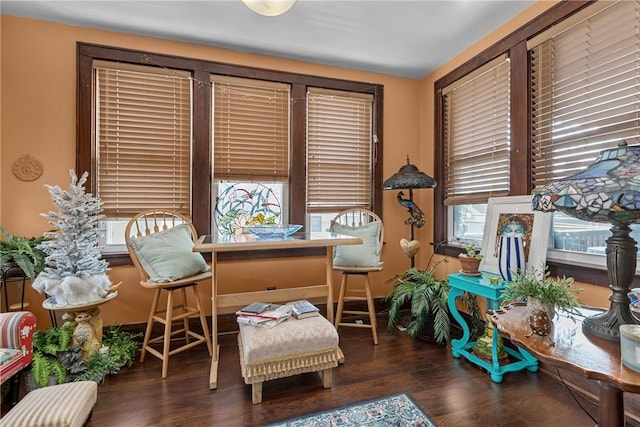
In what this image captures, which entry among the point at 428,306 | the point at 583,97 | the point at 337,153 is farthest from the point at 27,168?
the point at 583,97

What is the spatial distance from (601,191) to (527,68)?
188 cm

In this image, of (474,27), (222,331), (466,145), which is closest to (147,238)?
(222,331)

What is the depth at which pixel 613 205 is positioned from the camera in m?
0.94

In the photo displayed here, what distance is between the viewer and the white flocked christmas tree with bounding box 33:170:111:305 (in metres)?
2.06

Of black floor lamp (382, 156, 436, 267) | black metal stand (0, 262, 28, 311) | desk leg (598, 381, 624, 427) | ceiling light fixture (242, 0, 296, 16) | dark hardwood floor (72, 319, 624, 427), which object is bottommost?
dark hardwood floor (72, 319, 624, 427)

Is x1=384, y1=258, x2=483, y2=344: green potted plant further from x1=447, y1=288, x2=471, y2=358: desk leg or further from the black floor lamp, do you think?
the black floor lamp

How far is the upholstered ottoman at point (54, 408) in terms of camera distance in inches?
51.9

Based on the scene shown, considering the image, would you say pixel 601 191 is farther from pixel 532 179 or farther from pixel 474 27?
pixel 474 27

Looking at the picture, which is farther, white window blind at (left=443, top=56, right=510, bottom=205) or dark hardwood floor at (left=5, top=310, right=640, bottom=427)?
white window blind at (left=443, top=56, right=510, bottom=205)

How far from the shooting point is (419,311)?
263cm

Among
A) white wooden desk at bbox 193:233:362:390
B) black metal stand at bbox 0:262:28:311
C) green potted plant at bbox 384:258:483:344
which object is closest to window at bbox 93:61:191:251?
black metal stand at bbox 0:262:28:311

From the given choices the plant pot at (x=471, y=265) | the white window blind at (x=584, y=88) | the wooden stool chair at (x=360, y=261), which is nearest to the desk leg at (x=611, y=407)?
the plant pot at (x=471, y=265)

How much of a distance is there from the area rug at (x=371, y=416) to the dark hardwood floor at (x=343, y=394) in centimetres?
6

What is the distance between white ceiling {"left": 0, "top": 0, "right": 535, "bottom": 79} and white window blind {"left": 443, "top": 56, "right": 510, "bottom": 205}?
388mm
